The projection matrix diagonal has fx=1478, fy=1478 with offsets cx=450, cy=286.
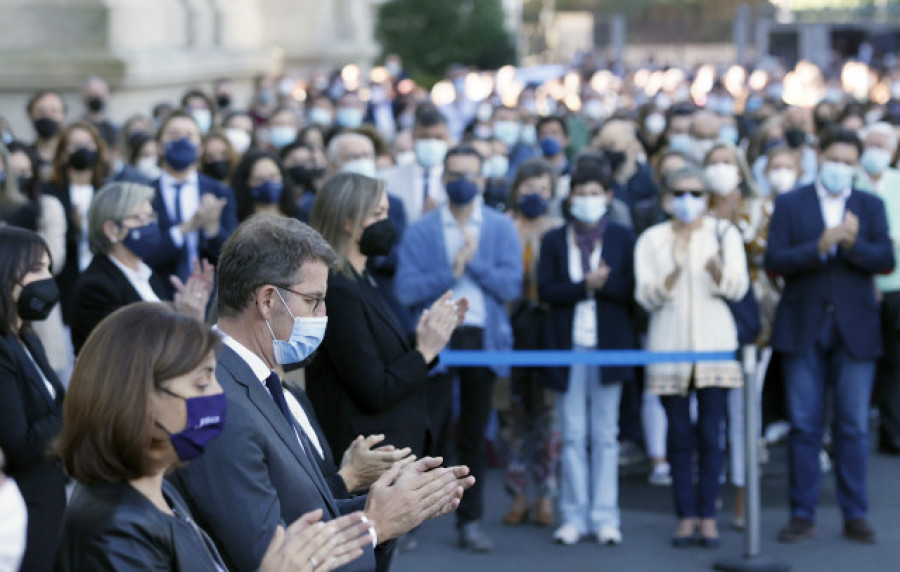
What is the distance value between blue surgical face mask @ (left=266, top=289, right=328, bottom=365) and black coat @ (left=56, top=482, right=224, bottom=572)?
3.03ft

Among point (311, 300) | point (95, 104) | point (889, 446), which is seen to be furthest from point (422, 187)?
point (311, 300)

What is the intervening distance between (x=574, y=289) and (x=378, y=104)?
517 inches

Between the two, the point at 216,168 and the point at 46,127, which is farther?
the point at 46,127

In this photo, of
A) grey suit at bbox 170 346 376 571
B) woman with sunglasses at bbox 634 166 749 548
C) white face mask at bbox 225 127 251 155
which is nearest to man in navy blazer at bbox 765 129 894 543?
woman with sunglasses at bbox 634 166 749 548

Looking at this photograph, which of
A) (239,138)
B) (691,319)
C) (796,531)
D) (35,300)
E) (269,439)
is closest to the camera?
(269,439)

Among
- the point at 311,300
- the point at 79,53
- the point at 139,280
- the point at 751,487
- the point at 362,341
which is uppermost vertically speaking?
the point at 79,53

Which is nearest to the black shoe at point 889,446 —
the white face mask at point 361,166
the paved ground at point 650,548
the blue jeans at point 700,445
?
the paved ground at point 650,548

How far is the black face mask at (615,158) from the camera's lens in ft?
36.1

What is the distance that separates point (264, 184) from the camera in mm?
8836

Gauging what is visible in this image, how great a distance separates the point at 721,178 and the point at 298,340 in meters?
4.95

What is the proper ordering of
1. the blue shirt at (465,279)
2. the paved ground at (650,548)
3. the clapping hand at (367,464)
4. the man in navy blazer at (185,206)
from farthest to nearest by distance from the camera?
1. the man in navy blazer at (185,206)
2. the blue shirt at (465,279)
3. the paved ground at (650,548)
4. the clapping hand at (367,464)

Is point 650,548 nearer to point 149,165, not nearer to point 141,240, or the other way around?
point 141,240

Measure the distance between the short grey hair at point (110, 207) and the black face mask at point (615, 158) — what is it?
16.1 ft

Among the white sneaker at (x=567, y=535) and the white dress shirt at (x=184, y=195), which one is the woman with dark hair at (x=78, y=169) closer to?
the white dress shirt at (x=184, y=195)
